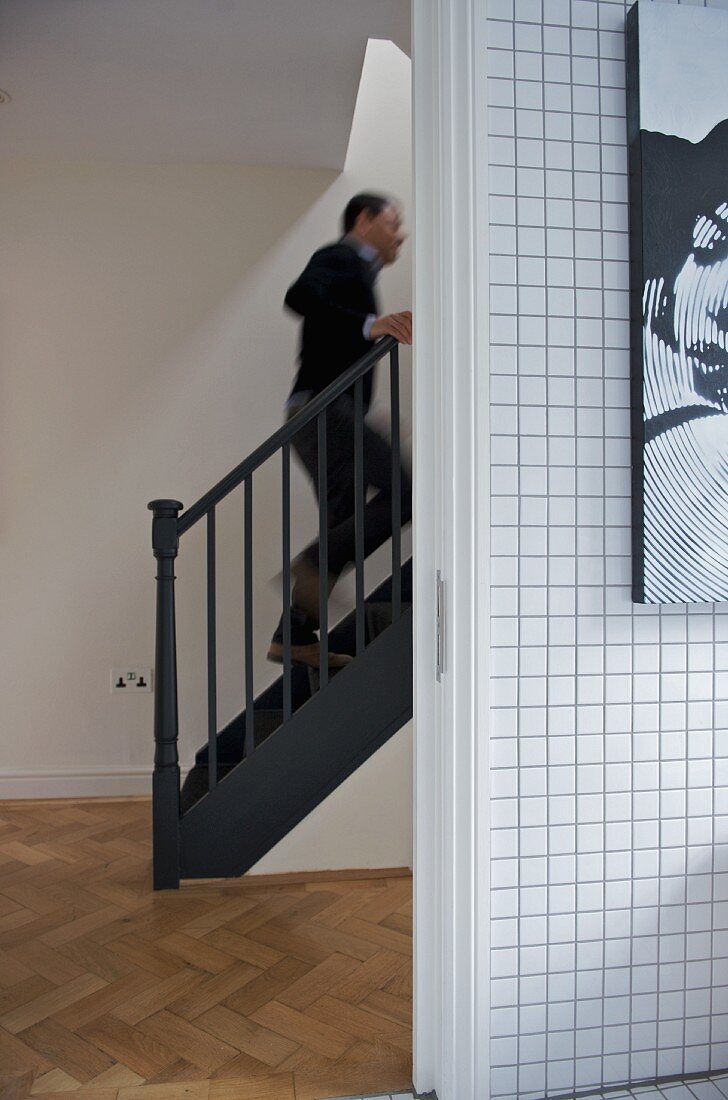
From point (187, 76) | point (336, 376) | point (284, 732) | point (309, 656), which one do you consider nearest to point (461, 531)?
point (284, 732)

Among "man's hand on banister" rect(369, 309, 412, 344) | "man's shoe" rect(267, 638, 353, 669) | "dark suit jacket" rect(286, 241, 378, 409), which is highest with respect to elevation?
"dark suit jacket" rect(286, 241, 378, 409)

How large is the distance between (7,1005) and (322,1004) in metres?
0.70

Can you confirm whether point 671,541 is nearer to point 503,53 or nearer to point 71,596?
point 503,53

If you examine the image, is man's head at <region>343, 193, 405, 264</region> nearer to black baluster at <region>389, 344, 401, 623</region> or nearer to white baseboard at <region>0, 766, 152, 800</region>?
black baluster at <region>389, 344, 401, 623</region>

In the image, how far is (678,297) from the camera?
1313mm

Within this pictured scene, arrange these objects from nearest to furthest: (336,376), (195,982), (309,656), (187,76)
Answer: (195,982), (309,656), (187,76), (336,376)

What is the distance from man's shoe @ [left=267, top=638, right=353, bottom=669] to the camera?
2.55m

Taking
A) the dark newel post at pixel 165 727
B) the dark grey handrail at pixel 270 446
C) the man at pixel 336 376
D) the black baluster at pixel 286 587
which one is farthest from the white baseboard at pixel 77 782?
the dark grey handrail at pixel 270 446

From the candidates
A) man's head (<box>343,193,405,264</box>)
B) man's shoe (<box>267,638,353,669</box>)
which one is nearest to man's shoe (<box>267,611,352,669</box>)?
man's shoe (<box>267,638,353,669</box>)

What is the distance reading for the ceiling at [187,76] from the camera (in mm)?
2398

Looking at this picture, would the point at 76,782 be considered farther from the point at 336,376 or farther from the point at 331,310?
the point at 331,310

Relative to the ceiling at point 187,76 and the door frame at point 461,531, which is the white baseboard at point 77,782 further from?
the ceiling at point 187,76

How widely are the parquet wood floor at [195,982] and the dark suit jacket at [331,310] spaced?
1668 millimetres

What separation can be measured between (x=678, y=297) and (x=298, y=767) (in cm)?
164
